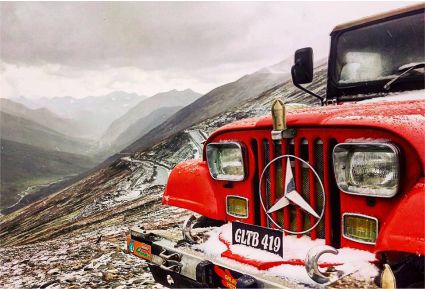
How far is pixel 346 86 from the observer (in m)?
3.67

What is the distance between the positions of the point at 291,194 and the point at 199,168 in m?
1.04

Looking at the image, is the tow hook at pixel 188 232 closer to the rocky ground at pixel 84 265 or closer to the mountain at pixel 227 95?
the rocky ground at pixel 84 265

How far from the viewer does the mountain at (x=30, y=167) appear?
60.9 metres

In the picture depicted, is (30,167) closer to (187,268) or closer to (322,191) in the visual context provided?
(187,268)

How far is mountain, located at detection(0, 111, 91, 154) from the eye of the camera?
454ft

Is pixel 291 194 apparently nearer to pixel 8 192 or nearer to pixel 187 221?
pixel 187 221

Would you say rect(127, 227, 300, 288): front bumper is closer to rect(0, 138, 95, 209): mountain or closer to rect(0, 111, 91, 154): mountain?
rect(0, 138, 95, 209): mountain

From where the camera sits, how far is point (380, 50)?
344cm

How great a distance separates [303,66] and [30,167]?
8056 centimetres

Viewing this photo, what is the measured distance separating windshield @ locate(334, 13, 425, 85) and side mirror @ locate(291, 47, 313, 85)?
268 mm

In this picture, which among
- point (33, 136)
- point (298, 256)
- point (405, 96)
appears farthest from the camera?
point (33, 136)

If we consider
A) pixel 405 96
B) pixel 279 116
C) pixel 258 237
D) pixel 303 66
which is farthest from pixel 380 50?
pixel 258 237

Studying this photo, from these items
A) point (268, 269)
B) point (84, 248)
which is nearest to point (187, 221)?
point (268, 269)

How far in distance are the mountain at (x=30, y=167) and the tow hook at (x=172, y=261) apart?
52086 mm
